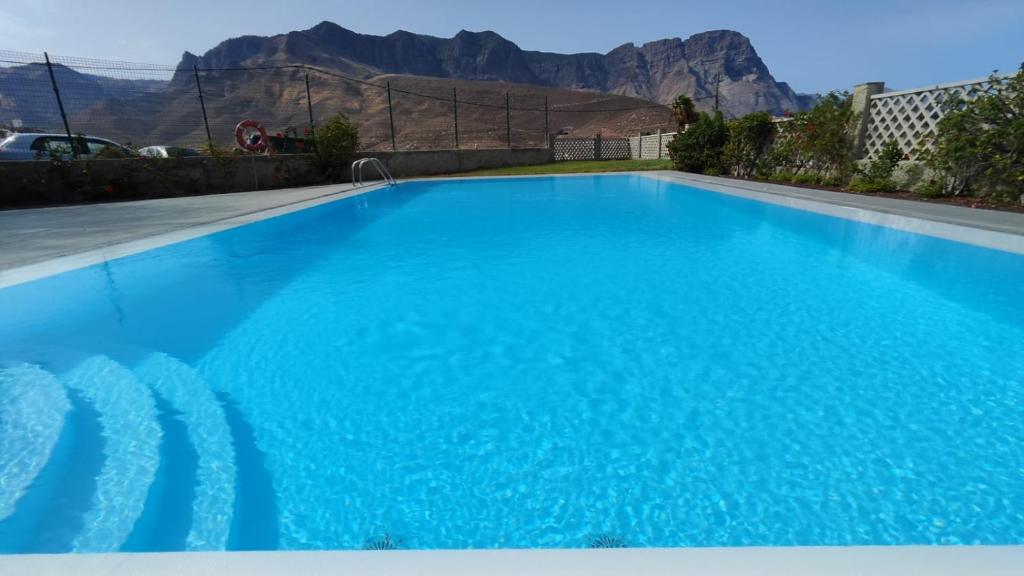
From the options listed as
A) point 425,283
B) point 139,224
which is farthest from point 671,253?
point 139,224

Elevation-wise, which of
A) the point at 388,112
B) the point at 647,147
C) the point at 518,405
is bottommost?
the point at 518,405

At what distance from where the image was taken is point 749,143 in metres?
11.3

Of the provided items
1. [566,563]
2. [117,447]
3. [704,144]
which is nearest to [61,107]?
[117,447]

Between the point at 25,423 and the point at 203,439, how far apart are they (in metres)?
0.86

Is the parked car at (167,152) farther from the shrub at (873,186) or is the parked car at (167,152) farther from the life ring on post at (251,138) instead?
the shrub at (873,186)

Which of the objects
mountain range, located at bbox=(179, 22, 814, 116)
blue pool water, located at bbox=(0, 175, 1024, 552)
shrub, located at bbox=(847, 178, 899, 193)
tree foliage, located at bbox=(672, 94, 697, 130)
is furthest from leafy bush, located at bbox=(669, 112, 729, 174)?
mountain range, located at bbox=(179, 22, 814, 116)

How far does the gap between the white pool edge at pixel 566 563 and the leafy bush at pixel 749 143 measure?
11.6 meters

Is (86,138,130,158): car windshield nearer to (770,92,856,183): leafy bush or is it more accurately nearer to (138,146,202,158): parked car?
(138,146,202,158): parked car

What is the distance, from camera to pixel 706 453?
191 centimetres

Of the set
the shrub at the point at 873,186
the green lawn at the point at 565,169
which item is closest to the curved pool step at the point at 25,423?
the shrub at the point at 873,186

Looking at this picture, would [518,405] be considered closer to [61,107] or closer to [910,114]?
[910,114]

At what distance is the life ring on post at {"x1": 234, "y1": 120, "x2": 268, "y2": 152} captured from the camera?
12.2m

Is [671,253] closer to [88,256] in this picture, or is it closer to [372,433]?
[372,433]

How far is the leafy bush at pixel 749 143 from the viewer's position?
35.7 ft
